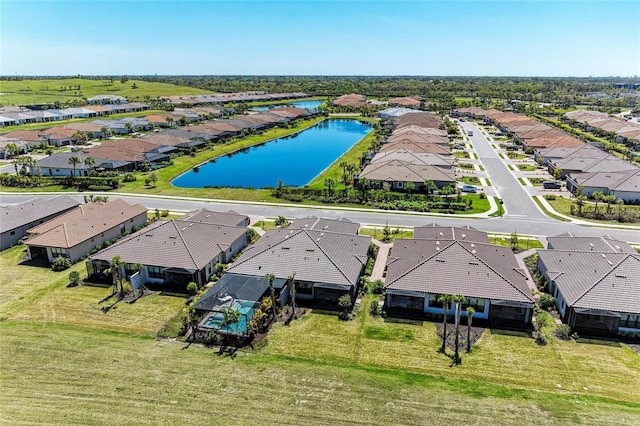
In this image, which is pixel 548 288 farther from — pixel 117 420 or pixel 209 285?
pixel 117 420

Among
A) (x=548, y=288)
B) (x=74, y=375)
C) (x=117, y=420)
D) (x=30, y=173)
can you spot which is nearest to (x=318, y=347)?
(x=117, y=420)

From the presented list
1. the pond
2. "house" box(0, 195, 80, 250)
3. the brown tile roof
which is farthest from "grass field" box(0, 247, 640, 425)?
the pond

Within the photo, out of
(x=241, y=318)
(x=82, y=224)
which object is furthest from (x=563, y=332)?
(x=82, y=224)

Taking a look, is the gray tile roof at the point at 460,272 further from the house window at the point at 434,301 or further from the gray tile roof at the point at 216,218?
the gray tile roof at the point at 216,218

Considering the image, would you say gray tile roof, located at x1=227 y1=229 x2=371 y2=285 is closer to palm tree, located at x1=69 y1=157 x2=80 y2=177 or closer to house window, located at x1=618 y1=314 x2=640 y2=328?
house window, located at x1=618 y1=314 x2=640 y2=328

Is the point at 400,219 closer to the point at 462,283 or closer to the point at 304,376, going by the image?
the point at 462,283
